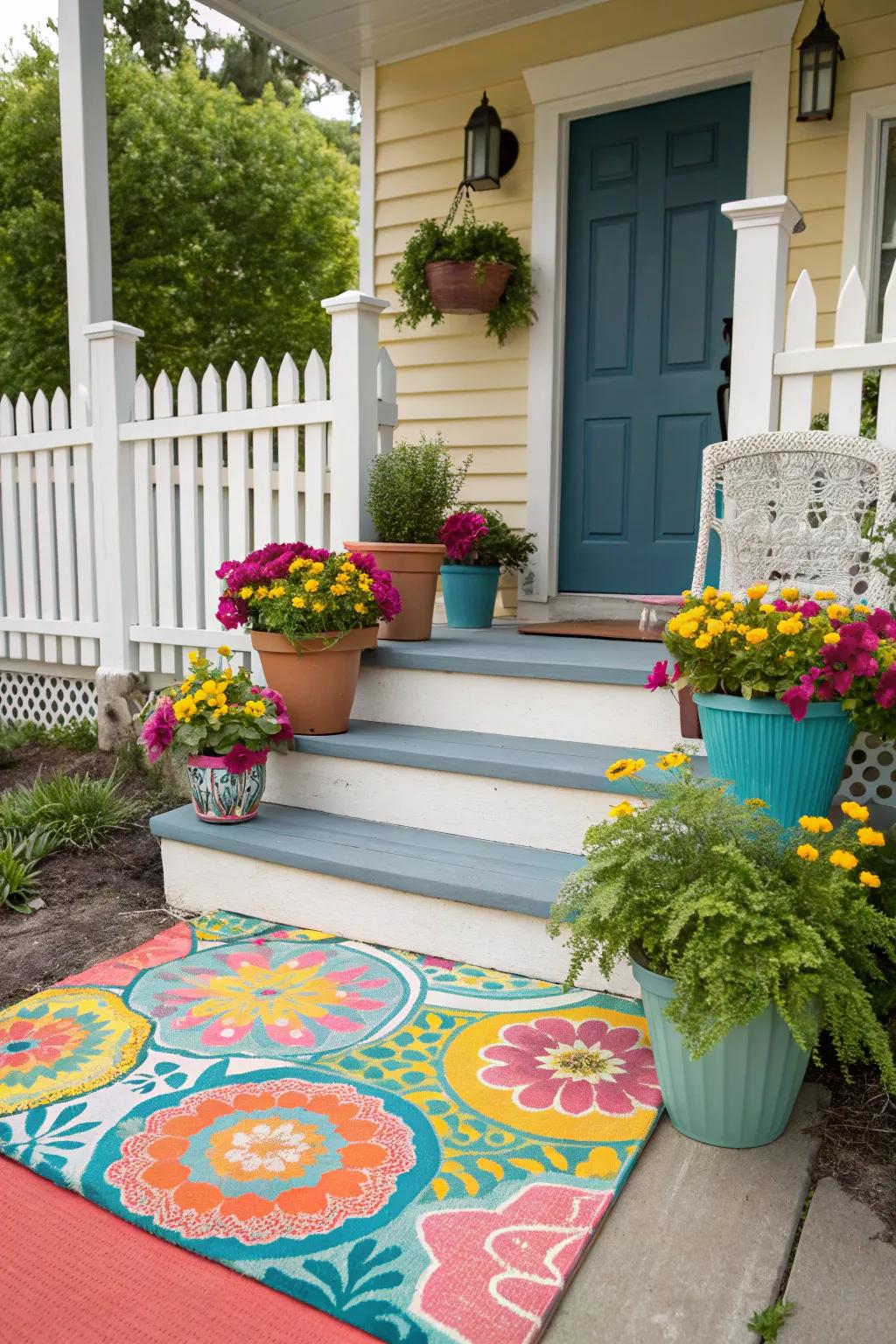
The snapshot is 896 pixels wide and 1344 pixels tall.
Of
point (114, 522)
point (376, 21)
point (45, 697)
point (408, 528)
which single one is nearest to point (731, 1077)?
point (408, 528)

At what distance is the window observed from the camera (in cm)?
389

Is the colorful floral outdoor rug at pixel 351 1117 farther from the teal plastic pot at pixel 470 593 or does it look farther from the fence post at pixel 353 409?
the teal plastic pot at pixel 470 593

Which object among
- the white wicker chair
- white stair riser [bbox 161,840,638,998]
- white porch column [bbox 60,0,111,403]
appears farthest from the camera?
white porch column [bbox 60,0,111,403]

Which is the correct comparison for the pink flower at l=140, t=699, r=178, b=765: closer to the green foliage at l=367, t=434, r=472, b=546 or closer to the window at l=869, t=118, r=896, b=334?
the green foliage at l=367, t=434, r=472, b=546

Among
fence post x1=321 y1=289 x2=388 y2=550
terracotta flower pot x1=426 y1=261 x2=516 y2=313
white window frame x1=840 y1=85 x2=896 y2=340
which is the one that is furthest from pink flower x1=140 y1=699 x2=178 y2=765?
white window frame x1=840 y1=85 x2=896 y2=340

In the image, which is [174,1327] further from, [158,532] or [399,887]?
[158,532]

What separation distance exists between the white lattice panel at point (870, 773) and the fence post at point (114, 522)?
2743 millimetres

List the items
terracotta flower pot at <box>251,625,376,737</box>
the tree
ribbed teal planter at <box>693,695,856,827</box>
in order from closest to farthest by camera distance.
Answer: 1. ribbed teal planter at <box>693,695,856,827</box>
2. terracotta flower pot at <box>251,625,376,737</box>
3. the tree

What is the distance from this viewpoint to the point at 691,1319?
52.5 inches

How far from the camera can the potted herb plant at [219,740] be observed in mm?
2746

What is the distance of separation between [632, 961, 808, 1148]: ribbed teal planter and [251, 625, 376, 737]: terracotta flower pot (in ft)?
4.88

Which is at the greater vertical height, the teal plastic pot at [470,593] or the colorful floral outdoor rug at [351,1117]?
the teal plastic pot at [470,593]

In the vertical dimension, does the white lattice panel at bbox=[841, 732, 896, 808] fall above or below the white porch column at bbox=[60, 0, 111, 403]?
below

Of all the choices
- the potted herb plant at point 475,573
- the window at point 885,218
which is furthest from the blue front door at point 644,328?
the potted herb plant at point 475,573
